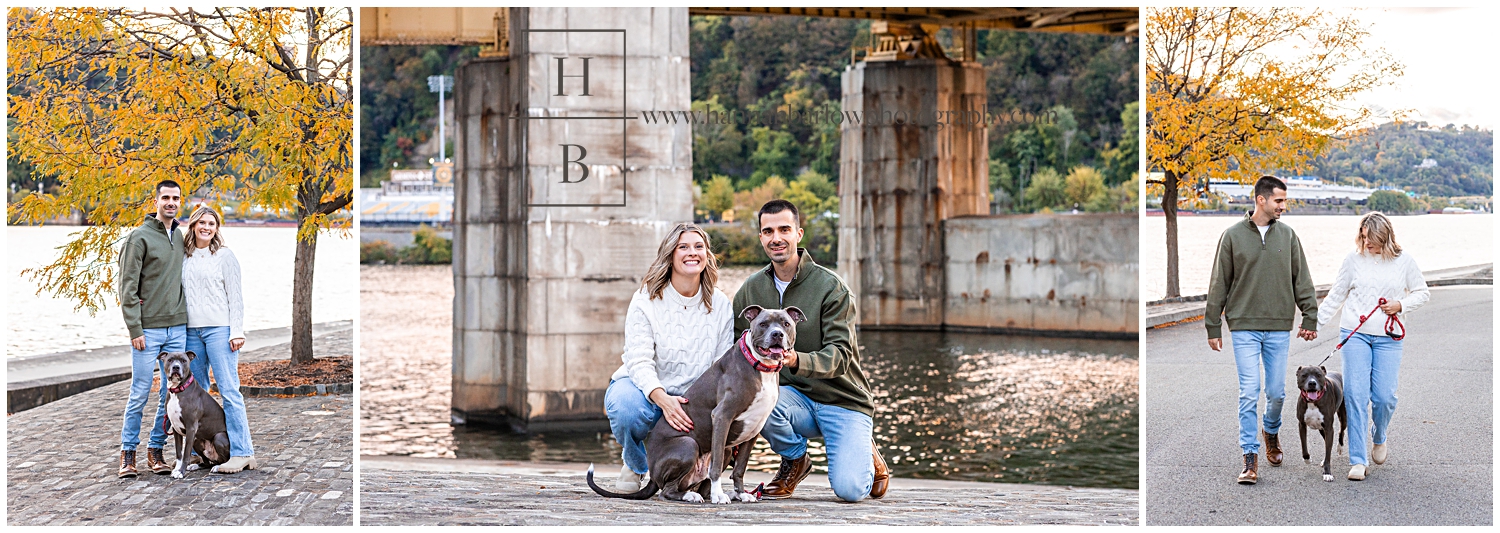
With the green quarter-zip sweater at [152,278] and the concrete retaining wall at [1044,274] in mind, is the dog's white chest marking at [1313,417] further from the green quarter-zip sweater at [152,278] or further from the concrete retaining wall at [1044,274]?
the concrete retaining wall at [1044,274]

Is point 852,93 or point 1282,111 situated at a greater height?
point 852,93

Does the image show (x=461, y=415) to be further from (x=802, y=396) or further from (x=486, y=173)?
(x=802, y=396)

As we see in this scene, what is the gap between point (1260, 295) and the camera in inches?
262

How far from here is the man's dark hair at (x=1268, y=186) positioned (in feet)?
21.7

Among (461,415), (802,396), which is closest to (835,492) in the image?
(802,396)

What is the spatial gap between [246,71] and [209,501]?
3.00m

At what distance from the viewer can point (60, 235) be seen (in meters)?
8.45

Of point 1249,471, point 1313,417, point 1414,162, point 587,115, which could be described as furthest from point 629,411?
point 587,115

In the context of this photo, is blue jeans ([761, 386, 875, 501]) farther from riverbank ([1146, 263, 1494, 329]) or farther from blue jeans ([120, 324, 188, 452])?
blue jeans ([120, 324, 188, 452])

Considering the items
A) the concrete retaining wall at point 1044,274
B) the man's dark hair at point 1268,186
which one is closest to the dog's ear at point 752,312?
the man's dark hair at point 1268,186

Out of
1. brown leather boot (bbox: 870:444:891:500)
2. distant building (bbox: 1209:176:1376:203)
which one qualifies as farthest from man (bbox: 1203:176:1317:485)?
brown leather boot (bbox: 870:444:891:500)

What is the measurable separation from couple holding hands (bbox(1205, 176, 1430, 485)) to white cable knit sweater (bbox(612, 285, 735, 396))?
257 centimetres

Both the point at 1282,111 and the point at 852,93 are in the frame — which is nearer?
the point at 1282,111

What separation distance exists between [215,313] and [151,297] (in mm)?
346
